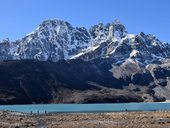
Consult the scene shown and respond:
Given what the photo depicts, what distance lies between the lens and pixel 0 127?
65.2 meters

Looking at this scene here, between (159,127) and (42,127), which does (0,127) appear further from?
(159,127)

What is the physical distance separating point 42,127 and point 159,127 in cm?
1912

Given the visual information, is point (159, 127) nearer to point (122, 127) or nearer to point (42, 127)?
point (122, 127)

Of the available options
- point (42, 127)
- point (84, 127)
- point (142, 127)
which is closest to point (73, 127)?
point (84, 127)

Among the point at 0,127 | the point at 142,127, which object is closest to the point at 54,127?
the point at 0,127

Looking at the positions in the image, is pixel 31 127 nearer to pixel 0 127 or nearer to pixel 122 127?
pixel 0 127

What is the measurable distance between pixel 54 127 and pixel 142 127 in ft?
46.2

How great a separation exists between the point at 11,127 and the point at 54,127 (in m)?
6.81

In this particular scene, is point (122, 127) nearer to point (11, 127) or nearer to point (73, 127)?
point (73, 127)

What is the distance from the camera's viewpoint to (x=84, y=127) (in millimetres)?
67062

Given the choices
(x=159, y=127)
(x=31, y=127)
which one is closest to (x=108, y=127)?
(x=159, y=127)

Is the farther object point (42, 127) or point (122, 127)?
point (42, 127)

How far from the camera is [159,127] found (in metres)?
65.4

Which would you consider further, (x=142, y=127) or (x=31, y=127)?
(x=31, y=127)
